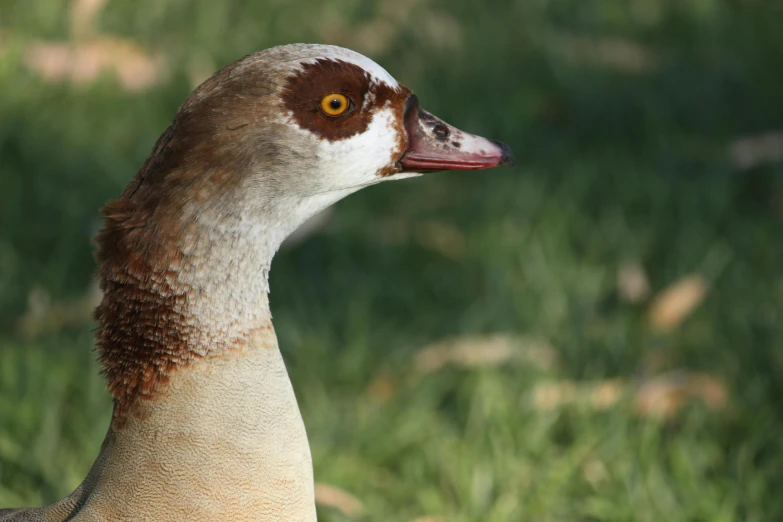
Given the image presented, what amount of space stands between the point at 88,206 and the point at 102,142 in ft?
1.31

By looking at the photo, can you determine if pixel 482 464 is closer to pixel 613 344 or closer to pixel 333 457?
pixel 333 457

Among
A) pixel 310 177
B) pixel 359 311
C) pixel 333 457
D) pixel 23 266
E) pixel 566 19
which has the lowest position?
pixel 333 457

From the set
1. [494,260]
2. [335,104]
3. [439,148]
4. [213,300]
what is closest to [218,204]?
[213,300]

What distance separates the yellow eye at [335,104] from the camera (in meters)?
1.72

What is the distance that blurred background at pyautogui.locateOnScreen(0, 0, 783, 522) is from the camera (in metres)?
2.63

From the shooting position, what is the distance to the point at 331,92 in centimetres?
171

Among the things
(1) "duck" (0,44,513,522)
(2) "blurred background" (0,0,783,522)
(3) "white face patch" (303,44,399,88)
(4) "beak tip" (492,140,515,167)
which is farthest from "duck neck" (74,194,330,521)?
(2) "blurred background" (0,0,783,522)

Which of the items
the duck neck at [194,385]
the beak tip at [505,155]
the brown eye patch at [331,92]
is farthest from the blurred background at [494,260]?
the brown eye patch at [331,92]

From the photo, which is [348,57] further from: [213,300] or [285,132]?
[213,300]

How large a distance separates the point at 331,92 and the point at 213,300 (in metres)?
0.38

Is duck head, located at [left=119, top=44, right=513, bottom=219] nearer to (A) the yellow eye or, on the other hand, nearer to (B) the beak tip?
(A) the yellow eye

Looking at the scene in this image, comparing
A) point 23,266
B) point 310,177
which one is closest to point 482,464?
point 310,177

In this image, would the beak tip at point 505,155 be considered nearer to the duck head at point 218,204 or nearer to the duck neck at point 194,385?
the duck head at point 218,204

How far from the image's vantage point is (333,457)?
2.63 meters
